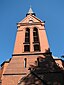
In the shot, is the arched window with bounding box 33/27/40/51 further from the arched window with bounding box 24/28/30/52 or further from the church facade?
the arched window with bounding box 24/28/30/52

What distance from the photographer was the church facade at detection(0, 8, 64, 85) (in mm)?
22562

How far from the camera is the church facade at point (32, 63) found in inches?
888

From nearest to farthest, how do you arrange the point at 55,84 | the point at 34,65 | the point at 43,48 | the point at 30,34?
1. the point at 55,84
2. the point at 34,65
3. the point at 43,48
4. the point at 30,34

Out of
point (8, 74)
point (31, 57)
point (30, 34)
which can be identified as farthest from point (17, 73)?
point (30, 34)

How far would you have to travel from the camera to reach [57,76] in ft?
74.7

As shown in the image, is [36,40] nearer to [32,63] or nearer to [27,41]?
[27,41]

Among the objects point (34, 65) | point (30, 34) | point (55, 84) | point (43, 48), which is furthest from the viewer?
point (30, 34)

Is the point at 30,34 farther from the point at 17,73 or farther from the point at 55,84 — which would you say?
the point at 55,84

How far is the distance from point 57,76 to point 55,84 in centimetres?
108

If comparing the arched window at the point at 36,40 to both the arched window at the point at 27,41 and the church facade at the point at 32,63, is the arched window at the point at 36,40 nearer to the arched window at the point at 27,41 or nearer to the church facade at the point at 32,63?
the church facade at the point at 32,63

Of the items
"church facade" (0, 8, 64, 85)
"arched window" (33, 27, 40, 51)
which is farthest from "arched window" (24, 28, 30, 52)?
"arched window" (33, 27, 40, 51)

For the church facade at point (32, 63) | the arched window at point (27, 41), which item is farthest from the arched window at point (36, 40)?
the arched window at point (27, 41)

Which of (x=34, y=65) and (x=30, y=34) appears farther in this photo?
(x=30, y=34)

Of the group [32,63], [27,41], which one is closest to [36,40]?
[27,41]
